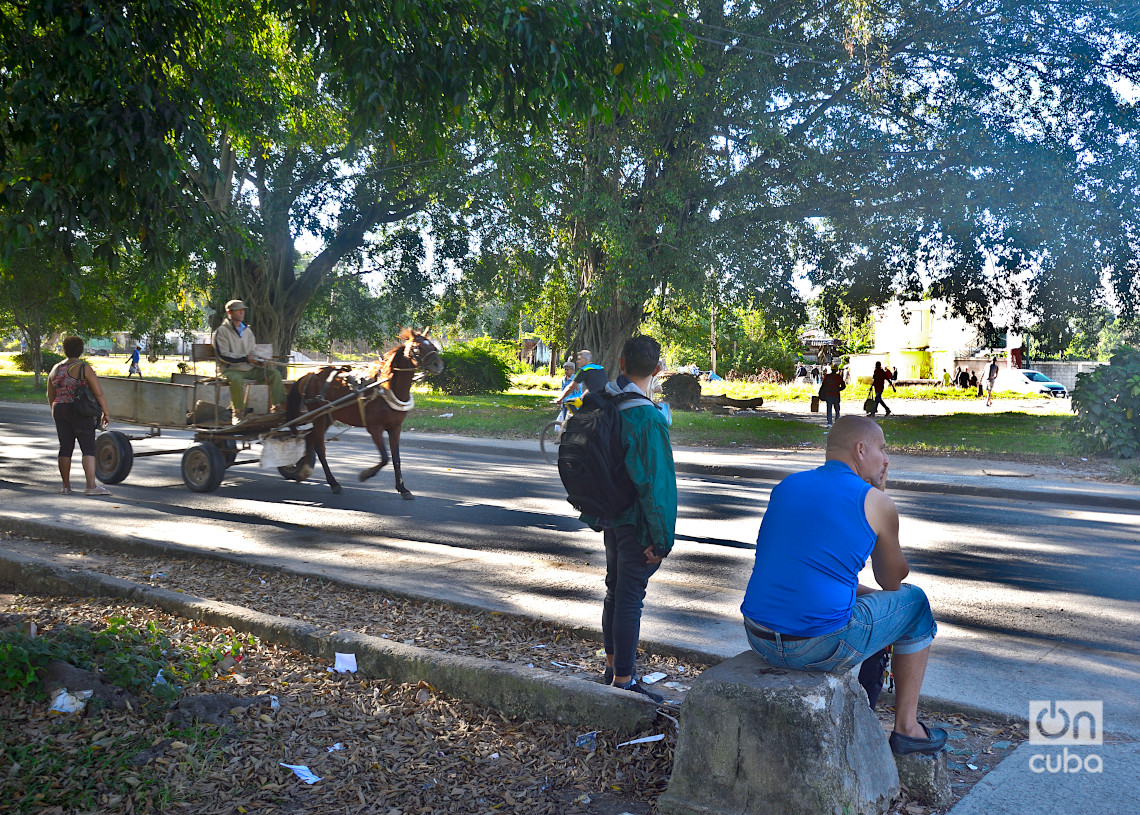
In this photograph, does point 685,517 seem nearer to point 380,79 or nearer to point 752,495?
point 752,495

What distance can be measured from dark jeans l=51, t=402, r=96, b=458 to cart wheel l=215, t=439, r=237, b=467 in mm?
1480

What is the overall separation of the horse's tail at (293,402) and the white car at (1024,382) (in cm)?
4820

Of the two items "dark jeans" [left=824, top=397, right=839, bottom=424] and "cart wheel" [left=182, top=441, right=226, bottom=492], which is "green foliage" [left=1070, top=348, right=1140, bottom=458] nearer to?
"dark jeans" [left=824, top=397, right=839, bottom=424]

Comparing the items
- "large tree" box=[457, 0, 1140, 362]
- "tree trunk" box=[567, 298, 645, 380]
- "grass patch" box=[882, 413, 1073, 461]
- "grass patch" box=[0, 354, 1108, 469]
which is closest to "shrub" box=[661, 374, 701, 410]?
"grass patch" box=[0, 354, 1108, 469]

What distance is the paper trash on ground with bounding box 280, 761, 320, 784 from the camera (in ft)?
11.9

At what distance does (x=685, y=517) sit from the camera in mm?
10477

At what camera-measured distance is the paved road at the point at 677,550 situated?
225 inches

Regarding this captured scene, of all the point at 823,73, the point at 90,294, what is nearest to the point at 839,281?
the point at 823,73

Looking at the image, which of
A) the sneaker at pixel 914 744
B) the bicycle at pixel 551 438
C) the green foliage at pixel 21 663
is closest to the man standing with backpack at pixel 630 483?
the sneaker at pixel 914 744

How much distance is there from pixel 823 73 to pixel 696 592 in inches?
614

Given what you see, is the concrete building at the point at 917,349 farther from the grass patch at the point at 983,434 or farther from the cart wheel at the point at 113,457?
the cart wheel at the point at 113,457

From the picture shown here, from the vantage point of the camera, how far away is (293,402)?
11312 mm

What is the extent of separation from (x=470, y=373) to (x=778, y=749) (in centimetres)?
3443

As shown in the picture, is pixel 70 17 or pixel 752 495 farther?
pixel 752 495
